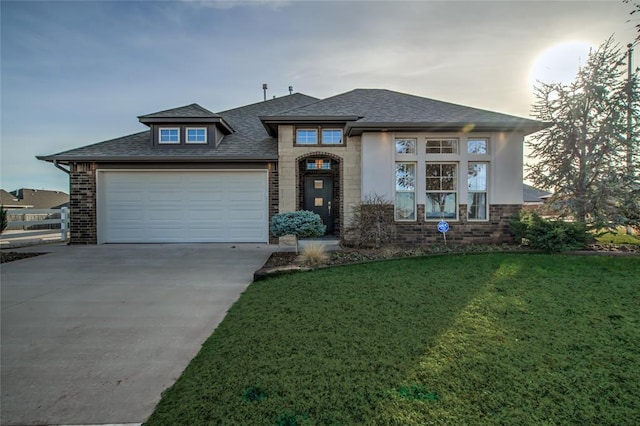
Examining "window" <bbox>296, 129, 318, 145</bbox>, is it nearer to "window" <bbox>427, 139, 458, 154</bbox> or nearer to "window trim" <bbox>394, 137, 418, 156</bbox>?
"window trim" <bbox>394, 137, 418, 156</bbox>

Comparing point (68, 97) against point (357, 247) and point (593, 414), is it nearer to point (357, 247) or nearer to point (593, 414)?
point (357, 247)

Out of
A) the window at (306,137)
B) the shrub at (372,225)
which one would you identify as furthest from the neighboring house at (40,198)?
the shrub at (372,225)

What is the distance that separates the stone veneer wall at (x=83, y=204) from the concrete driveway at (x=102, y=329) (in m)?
2.83

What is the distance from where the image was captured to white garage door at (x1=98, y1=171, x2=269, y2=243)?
34.7 feet

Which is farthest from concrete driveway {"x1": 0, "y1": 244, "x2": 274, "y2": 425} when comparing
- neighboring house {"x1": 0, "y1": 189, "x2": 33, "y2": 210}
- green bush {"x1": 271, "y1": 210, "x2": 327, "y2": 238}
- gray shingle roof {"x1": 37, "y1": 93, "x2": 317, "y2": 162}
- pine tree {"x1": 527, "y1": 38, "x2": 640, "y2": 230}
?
neighboring house {"x1": 0, "y1": 189, "x2": 33, "y2": 210}

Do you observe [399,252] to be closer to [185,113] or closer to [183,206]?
[183,206]

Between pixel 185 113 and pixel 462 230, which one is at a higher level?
pixel 185 113

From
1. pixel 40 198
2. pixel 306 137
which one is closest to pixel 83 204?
pixel 306 137

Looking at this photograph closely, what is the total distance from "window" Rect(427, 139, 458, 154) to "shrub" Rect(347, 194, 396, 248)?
229 cm

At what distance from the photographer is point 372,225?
8453 millimetres

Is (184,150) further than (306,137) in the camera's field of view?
Yes

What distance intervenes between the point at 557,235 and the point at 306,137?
7.49 metres

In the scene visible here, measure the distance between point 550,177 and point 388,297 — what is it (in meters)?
7.73

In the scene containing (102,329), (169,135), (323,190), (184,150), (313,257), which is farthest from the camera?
(323,190)
